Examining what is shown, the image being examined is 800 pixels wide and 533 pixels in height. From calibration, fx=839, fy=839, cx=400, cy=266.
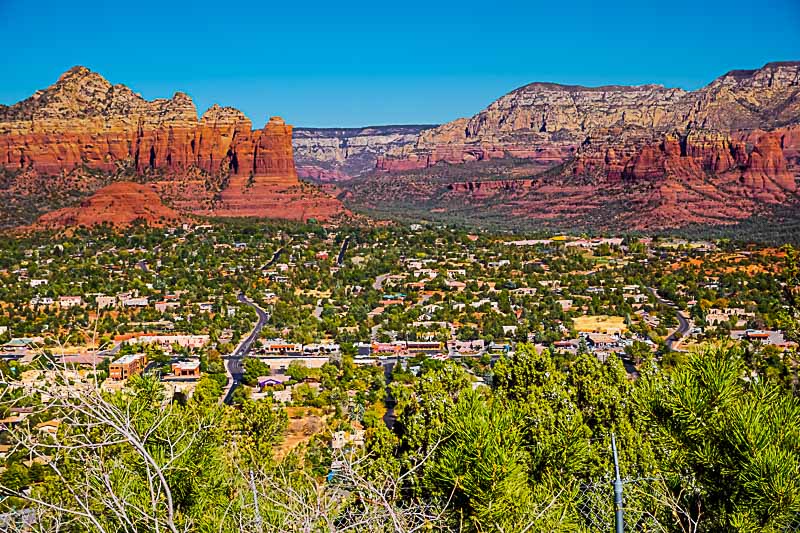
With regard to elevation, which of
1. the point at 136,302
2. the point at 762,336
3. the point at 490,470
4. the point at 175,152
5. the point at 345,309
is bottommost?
the point at 345,309

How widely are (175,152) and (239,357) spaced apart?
68.0 m

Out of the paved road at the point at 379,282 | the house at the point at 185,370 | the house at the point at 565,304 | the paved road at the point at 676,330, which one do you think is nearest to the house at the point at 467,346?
the paved road at the point at 676,330

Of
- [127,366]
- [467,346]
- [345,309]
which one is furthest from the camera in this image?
[345,309]

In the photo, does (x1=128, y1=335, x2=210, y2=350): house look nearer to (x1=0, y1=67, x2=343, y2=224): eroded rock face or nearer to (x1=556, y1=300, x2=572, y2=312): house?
(x1=556, y1=300, x2=572, y2=312): house

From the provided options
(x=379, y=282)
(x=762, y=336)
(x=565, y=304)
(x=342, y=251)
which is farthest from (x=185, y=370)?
(x=342, y=251)

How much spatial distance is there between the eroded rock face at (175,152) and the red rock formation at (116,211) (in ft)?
31.9

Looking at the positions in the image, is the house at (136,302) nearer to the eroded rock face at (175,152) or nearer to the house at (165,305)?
the house at (165,305)

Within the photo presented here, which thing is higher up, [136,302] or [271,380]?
[271,380]

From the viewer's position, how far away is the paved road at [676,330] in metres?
45.5

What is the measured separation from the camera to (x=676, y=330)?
5003 cm

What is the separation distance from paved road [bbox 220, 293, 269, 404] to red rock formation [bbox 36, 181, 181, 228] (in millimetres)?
32163

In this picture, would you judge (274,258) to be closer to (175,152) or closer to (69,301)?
(69,301)

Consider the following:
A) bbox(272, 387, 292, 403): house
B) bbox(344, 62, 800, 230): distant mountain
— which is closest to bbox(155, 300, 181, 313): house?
bbox(272, 387, 292, 403): house

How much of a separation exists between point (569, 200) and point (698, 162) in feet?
69.7
